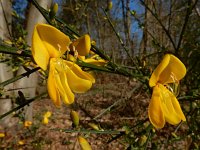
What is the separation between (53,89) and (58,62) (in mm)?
97

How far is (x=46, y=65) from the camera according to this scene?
2.68ft

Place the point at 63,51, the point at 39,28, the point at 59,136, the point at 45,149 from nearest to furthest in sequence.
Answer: the point at 39,28 < the point at 63,51 < the point at 45,149 < the point at 59,136

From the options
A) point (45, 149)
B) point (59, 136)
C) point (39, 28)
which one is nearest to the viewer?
point (39, 28)

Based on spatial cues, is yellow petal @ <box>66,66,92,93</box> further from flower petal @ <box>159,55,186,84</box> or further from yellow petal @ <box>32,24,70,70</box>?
flower petal @ <box>159,55,186,84</box>

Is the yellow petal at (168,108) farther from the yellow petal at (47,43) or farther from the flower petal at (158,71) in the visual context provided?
the yellow petal at (47,43)

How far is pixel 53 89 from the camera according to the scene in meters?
0.76

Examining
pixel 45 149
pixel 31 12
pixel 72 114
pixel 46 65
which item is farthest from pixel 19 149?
pixel 46 65

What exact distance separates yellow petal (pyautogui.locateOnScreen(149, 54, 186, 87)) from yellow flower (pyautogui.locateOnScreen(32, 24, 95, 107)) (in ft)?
0.66

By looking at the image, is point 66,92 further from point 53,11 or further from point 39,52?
point 53,11

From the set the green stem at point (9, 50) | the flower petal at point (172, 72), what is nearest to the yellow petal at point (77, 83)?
the green stem at point (9, 50)

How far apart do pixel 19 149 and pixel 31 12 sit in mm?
2003

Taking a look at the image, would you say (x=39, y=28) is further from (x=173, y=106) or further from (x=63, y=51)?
(x=173, y=106)

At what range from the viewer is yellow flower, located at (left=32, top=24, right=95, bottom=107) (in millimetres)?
755

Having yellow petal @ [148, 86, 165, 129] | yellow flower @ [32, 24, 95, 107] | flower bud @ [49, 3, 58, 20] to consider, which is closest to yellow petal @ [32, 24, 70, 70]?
yellow flower @ [32, 24, 95, 107]
